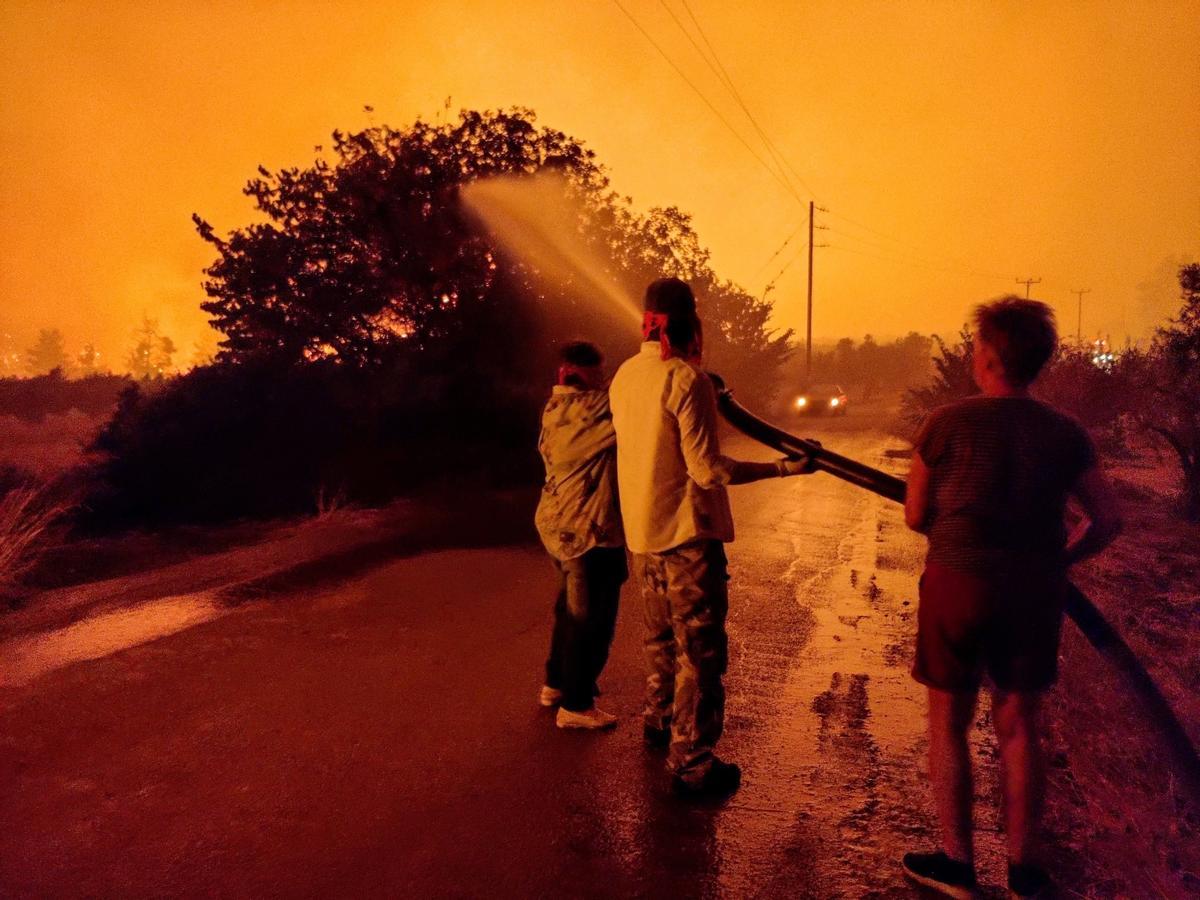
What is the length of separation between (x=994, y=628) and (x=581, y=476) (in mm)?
2004

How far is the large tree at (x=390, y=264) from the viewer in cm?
1658

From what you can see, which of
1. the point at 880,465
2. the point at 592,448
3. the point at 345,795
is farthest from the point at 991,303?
the point at 880,465

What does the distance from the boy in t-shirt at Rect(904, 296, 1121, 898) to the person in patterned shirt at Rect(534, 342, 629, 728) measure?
160 centimetres

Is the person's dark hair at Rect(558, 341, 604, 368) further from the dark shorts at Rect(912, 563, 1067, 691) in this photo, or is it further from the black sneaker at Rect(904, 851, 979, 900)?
→ the black sneaker at Rect(904, 851, 979, 900)

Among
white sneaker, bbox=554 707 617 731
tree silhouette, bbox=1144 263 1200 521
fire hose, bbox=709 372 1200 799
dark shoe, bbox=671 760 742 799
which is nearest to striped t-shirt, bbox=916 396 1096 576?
fire hose, bbox=709 372 1200 799

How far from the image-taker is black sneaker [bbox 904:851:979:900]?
2.82 metres

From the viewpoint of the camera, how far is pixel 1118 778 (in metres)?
3.91

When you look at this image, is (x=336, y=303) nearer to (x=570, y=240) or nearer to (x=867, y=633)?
(x=570, y=240)

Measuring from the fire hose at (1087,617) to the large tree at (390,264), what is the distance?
45.5ft

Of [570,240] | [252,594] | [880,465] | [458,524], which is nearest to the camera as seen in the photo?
[252,594]

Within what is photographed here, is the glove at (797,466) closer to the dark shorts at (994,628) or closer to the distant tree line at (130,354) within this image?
the dark shorts at (994,628)

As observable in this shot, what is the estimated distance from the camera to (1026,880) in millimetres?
2754

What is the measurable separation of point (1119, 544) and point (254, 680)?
35.2 feet

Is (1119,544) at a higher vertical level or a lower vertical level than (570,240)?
lower
